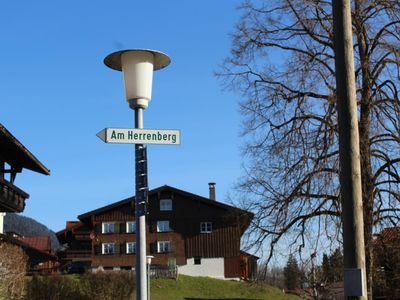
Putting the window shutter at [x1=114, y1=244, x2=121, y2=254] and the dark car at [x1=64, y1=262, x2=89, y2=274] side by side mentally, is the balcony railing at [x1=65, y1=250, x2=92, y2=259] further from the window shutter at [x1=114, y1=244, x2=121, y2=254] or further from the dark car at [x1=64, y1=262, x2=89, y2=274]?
the window shutter at [x1=114, y1=244, x2=121, y2=254]

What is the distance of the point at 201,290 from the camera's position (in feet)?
177

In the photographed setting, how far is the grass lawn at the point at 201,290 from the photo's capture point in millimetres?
A: 50194

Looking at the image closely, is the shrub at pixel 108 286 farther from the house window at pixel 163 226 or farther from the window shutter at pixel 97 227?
the window shutter at pixel 97 227

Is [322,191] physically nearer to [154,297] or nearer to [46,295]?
[46,295]

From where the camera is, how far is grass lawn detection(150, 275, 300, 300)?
5019 centimetres

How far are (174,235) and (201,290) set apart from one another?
15180 mm

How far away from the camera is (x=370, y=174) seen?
787 inches

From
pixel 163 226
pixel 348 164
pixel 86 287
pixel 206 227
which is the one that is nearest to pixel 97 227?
pixel 163 226

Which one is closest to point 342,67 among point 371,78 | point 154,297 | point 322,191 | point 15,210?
point 322,191

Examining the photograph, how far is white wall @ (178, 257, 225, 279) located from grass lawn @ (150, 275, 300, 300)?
24.8 feet

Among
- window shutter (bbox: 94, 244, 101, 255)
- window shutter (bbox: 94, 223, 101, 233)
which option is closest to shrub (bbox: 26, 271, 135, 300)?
window shutter (bbox: 94, 244, 101, 255)

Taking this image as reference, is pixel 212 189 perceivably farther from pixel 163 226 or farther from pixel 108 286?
pixel 108 286

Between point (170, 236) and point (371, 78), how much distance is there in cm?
5006

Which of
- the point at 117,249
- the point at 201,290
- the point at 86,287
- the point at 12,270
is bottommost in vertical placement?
the point at 201,290
